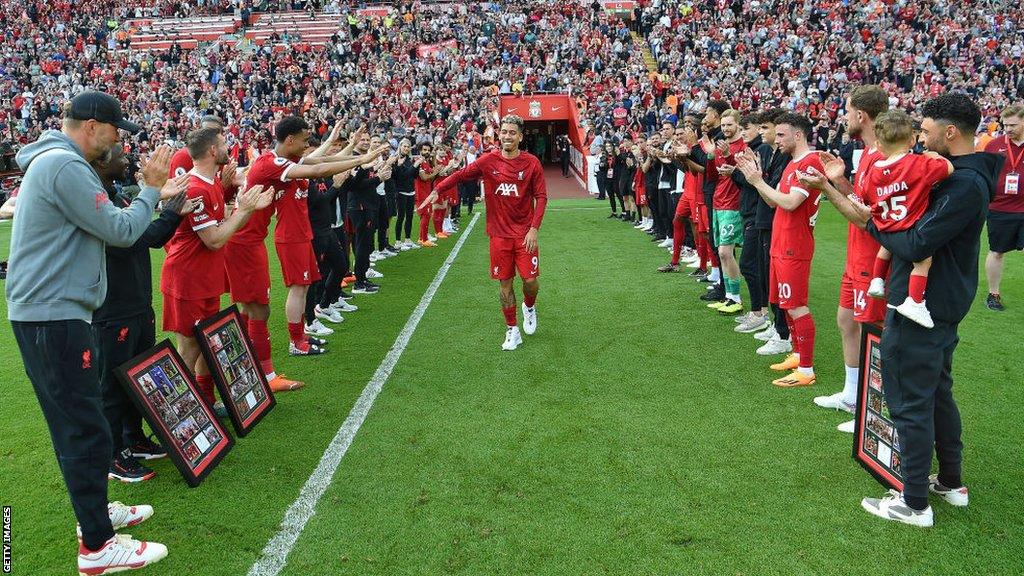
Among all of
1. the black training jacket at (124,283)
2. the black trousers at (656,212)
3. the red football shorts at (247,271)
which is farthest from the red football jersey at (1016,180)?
the black training jacket at (124,283)

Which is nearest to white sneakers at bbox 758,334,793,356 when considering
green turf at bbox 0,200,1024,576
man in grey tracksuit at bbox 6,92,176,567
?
green turf at bbox 0,200,1024,576

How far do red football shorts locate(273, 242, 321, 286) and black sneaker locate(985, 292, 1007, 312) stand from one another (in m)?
7.56

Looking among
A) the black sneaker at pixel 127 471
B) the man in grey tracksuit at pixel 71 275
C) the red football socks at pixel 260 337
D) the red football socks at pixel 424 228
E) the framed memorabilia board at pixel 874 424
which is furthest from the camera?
the red football socks at pixel 424 228

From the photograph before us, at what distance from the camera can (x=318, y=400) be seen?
18.6ft

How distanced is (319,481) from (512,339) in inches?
123

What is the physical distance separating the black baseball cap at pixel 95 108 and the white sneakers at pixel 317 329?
4.73m

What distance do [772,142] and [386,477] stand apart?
4899mm

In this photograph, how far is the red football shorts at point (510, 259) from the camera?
6.90 m

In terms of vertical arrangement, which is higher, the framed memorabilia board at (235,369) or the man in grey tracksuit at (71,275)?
the man in grey tracksuit at (71,275)

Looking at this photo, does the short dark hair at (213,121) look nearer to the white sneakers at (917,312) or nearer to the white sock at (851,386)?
the white sneakers at (917,312)

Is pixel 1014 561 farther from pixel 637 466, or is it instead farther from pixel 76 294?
pixel 76 294

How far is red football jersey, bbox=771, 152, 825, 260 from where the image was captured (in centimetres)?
550

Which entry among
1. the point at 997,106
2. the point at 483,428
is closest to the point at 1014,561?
the point at 483,428
